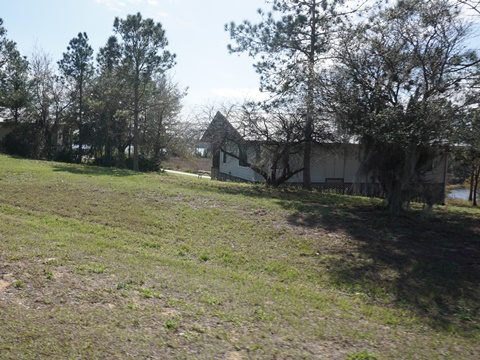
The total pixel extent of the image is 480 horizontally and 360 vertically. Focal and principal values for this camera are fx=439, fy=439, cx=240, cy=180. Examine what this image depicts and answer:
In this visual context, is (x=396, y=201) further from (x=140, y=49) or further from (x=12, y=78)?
(x=12, y=78)

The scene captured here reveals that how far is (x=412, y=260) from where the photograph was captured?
7.58 metres

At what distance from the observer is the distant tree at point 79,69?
25.5 meters

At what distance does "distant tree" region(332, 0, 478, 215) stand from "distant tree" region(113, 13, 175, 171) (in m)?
11.8

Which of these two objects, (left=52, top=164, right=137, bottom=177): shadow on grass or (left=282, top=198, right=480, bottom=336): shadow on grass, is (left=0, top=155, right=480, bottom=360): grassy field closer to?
(left=282, top=198, right=480, bottom=336): shadow on grass

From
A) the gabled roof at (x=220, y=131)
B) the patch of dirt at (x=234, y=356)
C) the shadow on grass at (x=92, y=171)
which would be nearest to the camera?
the patch of dirt at (x=234, y=356)

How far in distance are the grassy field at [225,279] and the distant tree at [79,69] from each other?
16.4m

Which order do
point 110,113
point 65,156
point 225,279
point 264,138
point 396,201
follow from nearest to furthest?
1. point 225,279
2. point 396,201
3. point 264,138
4. point 110,113
5. point 65,156

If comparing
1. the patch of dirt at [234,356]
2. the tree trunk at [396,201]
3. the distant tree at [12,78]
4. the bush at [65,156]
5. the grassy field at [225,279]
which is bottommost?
the patch of dirt at [234,356]

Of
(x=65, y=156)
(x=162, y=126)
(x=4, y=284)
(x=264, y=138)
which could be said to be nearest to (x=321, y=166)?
(x=264, y=138)

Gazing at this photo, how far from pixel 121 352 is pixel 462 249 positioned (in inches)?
270

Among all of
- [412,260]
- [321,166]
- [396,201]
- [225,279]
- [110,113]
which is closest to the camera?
[225,279]

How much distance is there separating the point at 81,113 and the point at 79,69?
268cm

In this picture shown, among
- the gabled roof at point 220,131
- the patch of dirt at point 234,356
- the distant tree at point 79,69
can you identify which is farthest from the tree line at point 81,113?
the patch of dirt at point 234,356

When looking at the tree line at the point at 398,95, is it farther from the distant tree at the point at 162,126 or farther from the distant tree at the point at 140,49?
the distant tree at the point at 162,126
